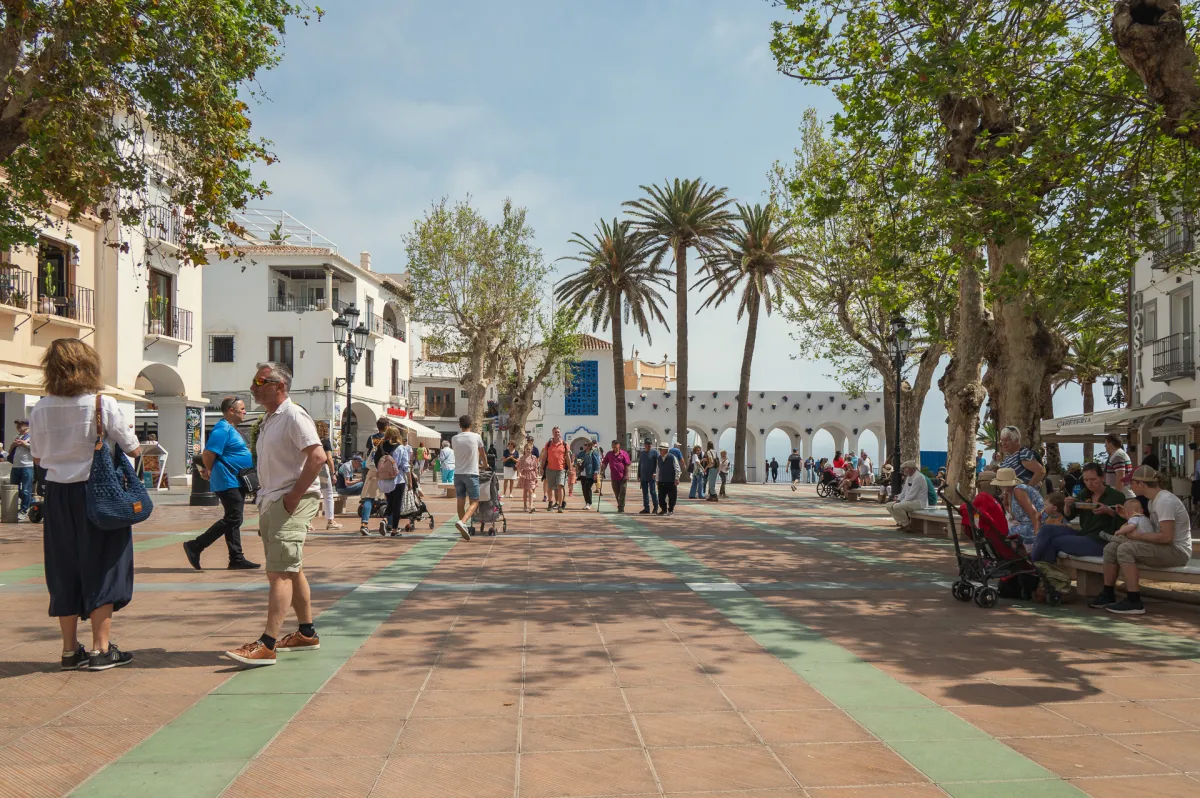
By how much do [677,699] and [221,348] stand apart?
130ft

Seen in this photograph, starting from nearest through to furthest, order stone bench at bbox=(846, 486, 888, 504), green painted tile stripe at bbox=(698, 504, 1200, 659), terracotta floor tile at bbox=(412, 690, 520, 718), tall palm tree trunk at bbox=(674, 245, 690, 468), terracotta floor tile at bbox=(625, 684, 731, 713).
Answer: terracotta floor tile at bbox=(412, 690, 520, 718)
terracotta floor tile at bbox=(625, 684, 731, 713)
green painted tile stripe at bbox=(698, 504, 1200, 659)
stone bench at bbox=(846, 486, 888, 504)
tall palm tree trunk at bbox=(674, 245, 690, 468)

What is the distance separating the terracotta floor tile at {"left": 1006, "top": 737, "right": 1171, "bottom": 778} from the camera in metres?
3.67

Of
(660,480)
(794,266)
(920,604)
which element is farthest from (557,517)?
(794,266)

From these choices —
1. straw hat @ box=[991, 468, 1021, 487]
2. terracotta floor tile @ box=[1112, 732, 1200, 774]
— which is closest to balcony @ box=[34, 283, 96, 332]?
straw hat @ box=[991, 468, 1021, 487]

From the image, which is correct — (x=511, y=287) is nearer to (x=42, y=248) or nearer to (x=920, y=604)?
(x=42, y=248)

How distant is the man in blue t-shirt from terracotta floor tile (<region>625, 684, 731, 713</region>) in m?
5.70

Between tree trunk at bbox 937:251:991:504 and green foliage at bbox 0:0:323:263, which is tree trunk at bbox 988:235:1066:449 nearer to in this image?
tree trunk at bbox 937:251:991:504

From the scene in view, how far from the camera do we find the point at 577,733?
4.11 metres

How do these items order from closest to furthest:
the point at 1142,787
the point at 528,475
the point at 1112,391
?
the point at 1142,787 → the point at 528,475 → the point at 1112,391

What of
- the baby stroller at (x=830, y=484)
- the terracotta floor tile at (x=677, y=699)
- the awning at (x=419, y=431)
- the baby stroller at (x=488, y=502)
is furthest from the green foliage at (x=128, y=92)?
the awning at (x=419, y=431)

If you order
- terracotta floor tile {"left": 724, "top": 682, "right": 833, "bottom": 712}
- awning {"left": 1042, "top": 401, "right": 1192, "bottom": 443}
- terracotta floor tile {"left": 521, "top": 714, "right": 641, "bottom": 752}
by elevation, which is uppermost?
awning {"left": 1042, "top": 401, "right": 1192, "bottom": 443}

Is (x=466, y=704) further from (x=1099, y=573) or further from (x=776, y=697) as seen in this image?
(x=1099, y=573)

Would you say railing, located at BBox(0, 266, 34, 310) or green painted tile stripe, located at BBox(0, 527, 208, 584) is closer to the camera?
green painted tile stripe, located at BBox(0, 527, 208, 584)

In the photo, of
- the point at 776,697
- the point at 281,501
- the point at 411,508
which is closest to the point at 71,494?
the point at 281,501
